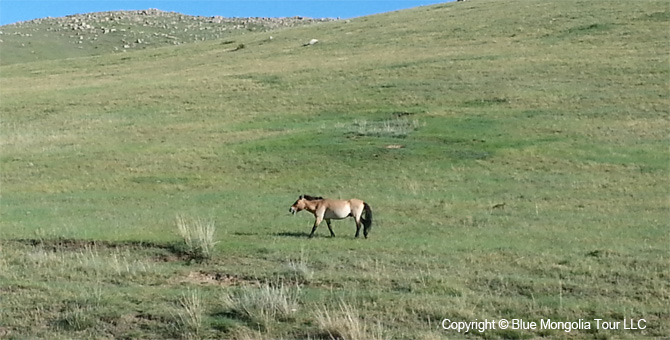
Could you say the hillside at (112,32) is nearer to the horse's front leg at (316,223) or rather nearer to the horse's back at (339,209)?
the horse's front leg at (316,223)

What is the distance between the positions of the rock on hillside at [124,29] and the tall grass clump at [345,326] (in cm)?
8152

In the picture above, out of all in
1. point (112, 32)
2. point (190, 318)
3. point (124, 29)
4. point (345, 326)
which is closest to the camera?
point (345, 326)

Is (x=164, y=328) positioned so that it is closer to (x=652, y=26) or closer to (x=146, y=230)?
(x=146, y=230)

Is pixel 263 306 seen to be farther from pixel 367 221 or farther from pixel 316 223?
pixel 367 221

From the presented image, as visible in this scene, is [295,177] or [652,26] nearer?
[295,177]

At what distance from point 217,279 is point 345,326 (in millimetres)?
3469

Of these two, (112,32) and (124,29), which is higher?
(124,29)

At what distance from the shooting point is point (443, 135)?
24.9 meters

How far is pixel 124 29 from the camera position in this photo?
103 m

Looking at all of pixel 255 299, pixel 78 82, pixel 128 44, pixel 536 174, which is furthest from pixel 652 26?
pixel 128 44

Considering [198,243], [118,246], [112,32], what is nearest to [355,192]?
[198,243]

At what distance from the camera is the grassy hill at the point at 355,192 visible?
911 centimetres

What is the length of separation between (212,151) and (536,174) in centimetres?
1040

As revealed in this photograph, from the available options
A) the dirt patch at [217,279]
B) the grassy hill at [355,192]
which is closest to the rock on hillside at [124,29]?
the grassy hill at [355,192]
